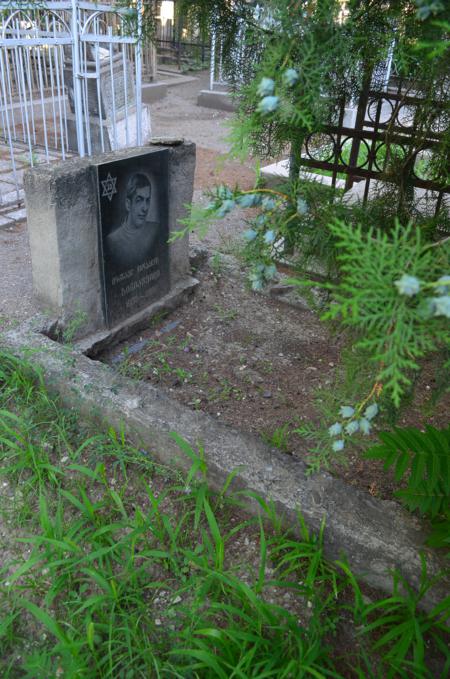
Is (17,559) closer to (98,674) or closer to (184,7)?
(98,674)

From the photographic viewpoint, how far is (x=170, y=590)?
205 cm

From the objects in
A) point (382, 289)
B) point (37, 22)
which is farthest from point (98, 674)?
point (37, 22)

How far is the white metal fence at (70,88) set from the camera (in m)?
5.33

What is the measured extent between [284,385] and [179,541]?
4.11 feet

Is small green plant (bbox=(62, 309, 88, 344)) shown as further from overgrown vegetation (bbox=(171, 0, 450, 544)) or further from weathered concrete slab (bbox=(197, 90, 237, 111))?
weathered concrete slab (bbox=(197, 90, 237, 111))

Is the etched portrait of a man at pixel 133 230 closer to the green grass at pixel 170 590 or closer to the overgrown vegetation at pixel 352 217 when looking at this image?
the green grass at pixel 170 590

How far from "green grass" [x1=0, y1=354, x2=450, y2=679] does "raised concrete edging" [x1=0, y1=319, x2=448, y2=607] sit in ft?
0.20

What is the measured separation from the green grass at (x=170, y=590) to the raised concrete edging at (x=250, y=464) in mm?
62

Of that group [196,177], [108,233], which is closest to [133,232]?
[108,233]

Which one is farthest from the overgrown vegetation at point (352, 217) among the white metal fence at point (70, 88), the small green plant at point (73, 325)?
Result: the white metal fence at point (70, 88)

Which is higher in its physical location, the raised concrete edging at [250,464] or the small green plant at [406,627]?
the raised concrete edging at [250,464]

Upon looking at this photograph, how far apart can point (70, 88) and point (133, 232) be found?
4941 millimetres

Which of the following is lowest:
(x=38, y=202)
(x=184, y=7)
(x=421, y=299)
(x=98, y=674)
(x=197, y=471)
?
(x=98, y=674)

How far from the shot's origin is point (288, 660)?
178 cm
